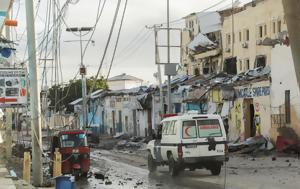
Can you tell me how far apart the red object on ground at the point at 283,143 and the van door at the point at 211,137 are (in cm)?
897

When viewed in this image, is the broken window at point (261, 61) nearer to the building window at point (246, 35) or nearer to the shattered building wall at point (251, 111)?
the building window at point (246, 35)

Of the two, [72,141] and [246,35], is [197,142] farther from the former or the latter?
[246,35]

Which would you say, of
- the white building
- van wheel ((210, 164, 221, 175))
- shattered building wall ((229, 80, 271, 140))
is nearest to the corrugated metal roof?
the white building

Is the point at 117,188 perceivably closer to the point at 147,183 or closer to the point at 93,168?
the point at 147,183

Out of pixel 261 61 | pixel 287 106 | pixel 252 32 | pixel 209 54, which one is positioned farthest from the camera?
pixel 209 54

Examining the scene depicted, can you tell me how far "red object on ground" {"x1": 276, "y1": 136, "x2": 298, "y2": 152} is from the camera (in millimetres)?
27953

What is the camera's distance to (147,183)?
1941 centimetres

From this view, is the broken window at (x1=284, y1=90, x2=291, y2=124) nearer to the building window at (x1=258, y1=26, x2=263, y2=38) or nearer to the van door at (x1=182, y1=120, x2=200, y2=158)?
the van door at (x1=182, y1=120, x2=200, y2=158)

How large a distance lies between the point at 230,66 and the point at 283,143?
20.9 meters

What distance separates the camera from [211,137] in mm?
Result: 19953

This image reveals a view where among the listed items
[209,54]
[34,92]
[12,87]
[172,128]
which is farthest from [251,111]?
[12,87]

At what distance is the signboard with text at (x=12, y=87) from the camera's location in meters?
15.3

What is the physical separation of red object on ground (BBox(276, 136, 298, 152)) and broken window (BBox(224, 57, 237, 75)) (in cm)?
1883

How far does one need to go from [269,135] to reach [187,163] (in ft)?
41.3
